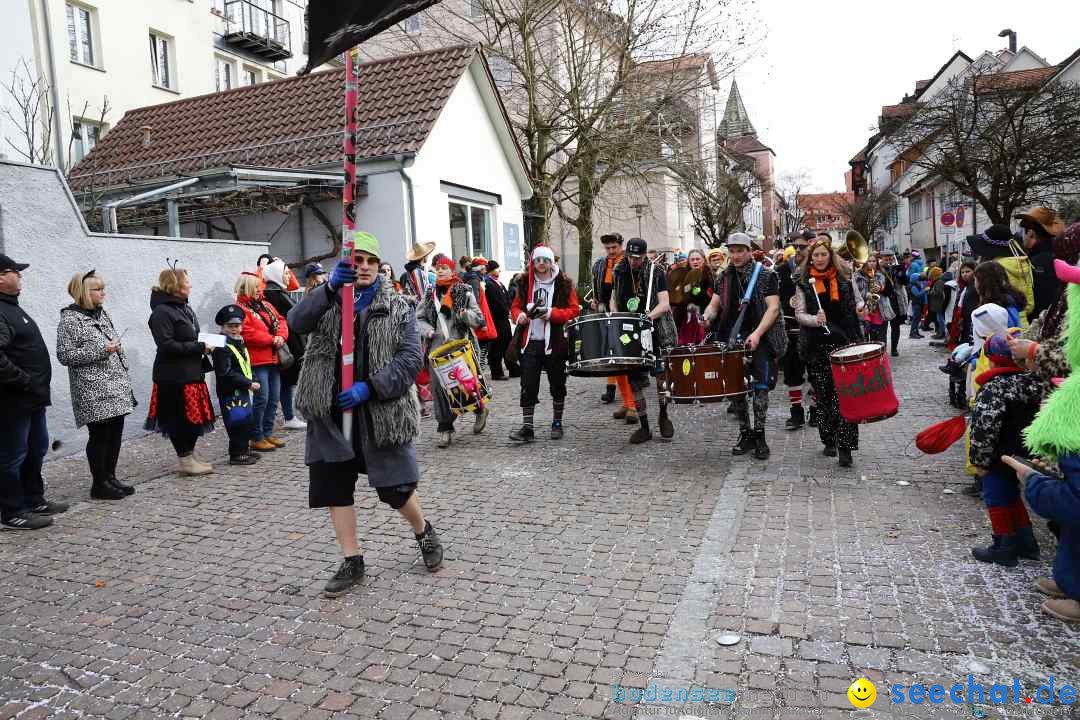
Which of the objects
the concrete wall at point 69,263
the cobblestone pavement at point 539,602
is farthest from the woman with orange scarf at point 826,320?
the concrete wall at point 69,263

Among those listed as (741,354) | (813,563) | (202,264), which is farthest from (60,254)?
(813,563)

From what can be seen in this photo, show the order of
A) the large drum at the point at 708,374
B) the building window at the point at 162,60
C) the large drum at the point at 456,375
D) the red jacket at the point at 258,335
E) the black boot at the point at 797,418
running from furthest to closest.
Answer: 1. the building window at the point at 162,60
2. the black boot at the point at 797,418
3. the red jacket at the point at 258,335
4. the large drum at the point at 456,375
5. the large drum at the point at 708,374

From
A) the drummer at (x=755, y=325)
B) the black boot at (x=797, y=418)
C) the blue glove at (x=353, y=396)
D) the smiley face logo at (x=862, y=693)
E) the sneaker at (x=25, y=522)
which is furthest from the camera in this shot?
the black boot at (x=797, y=418)

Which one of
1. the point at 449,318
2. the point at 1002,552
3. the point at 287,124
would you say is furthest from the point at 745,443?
the point at 287,124

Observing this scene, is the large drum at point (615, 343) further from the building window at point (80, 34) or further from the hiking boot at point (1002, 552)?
the building window at point (80, 34)

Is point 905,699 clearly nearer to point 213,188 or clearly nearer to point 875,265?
point 213,188

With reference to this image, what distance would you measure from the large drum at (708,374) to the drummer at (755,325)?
1.19 ft

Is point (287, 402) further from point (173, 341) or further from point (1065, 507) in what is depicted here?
point (1065, 507)

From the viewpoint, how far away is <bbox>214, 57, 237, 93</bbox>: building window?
28.5 metres

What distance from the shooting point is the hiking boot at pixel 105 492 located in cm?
647

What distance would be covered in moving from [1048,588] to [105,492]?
6.54 m

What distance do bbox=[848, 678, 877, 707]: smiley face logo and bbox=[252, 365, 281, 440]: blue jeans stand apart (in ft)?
20.9

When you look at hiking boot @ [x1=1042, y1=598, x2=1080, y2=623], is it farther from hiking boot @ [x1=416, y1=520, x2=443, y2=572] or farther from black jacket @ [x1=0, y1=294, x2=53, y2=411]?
black jacket @ [x1=0, y1=294, x2=53, y2=411]

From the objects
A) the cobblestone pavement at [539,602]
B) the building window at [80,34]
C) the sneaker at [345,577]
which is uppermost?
the building window at [80,34]
